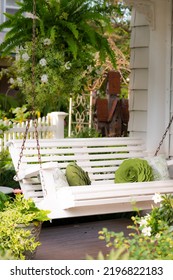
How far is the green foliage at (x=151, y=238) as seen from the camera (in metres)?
3.21

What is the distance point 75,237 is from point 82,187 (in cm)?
82

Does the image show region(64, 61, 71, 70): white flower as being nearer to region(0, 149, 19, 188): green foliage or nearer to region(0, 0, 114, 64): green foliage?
region(0, 0, 114, 64): green foliage

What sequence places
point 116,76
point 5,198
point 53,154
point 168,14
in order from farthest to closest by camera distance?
point 116,76
point 168,14
point 53,154
point 5,198

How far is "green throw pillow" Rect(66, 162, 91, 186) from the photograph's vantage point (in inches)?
239

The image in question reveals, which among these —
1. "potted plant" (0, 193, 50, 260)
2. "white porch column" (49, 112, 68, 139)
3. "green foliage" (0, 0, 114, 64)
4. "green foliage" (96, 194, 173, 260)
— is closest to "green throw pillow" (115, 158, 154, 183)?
"green foliage" (0, 0, 114, 64)

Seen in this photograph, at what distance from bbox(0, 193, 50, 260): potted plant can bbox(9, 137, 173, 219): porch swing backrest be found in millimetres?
597

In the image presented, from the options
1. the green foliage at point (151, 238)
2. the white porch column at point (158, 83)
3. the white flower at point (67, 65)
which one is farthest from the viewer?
the white porch column at point (158, 83)

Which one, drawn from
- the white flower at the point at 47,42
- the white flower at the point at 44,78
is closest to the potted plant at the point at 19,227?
the white flower at the point at 44,78

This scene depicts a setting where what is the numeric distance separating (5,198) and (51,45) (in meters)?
1.53

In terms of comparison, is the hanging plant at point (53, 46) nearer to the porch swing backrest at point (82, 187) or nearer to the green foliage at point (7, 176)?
the porch swing backrest at point (82, 187)

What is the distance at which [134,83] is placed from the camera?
7355 millimetres

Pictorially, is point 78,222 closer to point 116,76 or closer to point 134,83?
point 134,83

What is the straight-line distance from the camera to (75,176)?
6.08m
